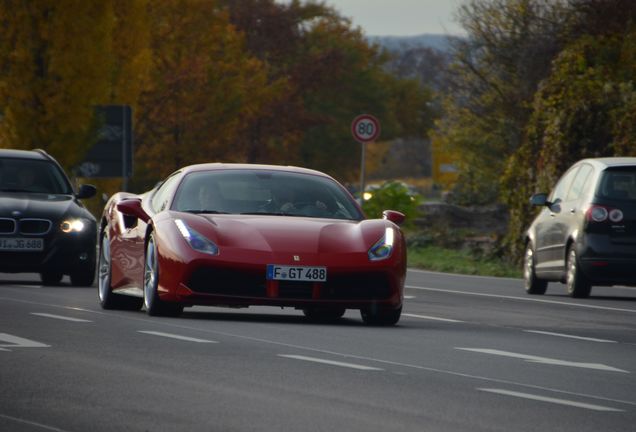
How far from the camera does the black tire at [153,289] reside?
14.6 metres

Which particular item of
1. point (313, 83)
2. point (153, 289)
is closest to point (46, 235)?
point (153, 289)

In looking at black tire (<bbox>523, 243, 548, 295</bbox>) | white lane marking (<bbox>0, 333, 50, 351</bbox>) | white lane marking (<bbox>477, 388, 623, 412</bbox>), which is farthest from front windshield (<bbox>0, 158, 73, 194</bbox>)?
white lane marking (<bbox>477, 388, 623, 412</bbox>)

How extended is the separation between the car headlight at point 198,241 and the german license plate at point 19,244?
640 cm

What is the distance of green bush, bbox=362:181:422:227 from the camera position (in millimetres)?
38094

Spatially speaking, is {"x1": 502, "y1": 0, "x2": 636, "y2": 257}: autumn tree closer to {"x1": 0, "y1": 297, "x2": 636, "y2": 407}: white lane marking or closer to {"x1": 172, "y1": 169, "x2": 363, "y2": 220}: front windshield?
{"x1": 172, "y1": 169, "x2": 363, "y2": 220}: front windshield

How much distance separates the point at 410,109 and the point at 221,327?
85122 mm

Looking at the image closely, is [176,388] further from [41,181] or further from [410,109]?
[410,109]

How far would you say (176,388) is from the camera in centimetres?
958

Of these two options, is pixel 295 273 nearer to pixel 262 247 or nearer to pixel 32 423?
pixel 262 247

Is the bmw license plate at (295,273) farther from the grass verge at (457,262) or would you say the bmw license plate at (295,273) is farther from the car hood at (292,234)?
the grass verge at (457,262)

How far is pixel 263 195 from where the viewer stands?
15188 mm

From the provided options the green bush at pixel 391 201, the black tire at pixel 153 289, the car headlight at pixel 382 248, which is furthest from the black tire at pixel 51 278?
the green bush at pixel 391 201

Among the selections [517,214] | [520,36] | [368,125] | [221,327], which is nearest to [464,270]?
[517,214]

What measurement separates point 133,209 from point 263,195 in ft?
3.71
